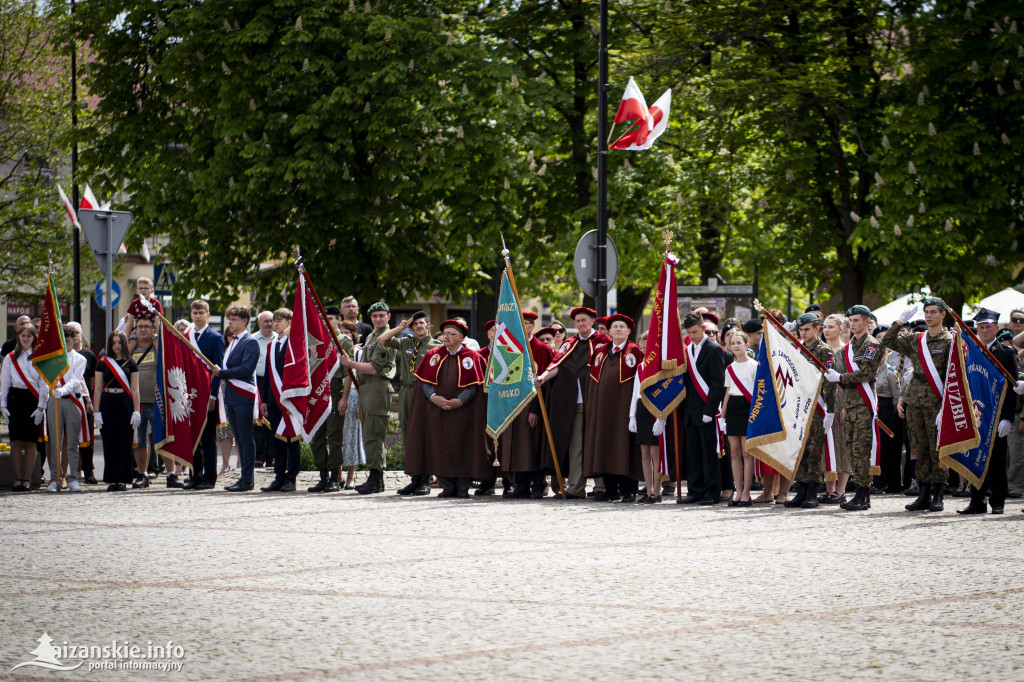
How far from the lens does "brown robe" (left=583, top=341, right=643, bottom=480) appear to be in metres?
15.0

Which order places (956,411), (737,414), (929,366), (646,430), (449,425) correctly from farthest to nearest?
1. (449,425)
2. (646,430)
3. (737,414)
4. (929,366)
5. (956,411)

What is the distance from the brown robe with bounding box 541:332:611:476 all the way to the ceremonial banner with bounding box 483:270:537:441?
308 mm

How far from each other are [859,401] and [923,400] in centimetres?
70

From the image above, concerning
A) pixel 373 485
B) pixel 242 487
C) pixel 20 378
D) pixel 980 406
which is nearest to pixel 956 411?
pixel 980 406

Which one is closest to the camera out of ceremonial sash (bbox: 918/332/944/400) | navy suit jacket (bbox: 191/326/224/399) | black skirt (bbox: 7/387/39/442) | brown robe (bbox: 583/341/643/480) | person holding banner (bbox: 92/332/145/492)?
ceremonial sash (bbox: 918/332/944/400)

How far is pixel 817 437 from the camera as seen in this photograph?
14273 millimetres

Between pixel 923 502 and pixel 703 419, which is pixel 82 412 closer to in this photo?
pixel 703 419

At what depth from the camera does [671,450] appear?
1505 cm

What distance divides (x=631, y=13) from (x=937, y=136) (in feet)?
20.3

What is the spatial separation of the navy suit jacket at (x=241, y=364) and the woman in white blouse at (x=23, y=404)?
2.05 m

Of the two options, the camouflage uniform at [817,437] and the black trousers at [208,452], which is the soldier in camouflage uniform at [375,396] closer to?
the black trousers at [208,452]

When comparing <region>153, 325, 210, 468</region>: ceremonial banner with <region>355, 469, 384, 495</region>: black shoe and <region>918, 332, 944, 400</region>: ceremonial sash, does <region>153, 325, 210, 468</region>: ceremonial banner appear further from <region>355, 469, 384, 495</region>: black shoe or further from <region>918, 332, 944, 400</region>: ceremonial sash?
<region>918, 332, 944, 400</region>: ceremonial sash

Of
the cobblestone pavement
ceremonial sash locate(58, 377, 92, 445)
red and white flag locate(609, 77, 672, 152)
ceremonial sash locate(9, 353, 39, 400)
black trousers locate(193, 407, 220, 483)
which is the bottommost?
the cobblestone pavement

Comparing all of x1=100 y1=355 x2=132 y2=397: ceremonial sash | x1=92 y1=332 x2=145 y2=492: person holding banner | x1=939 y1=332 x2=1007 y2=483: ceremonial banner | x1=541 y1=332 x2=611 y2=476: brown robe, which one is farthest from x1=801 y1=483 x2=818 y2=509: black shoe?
x1=100 y1=355 x2=132 y2=397: ceremonial sash
